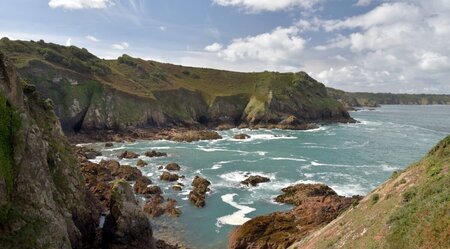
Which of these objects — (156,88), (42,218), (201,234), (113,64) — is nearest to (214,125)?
(156,88)

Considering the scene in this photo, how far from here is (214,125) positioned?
128500 mm

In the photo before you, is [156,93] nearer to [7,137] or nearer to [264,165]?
[264,165]

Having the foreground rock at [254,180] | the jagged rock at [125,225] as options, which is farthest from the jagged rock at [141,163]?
the jagged rock at [125,225]

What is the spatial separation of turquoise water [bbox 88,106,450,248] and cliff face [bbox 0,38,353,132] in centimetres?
1607

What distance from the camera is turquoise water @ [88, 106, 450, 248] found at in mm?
41781

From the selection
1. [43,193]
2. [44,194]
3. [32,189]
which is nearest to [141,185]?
[44,194]

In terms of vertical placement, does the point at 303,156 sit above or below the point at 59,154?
below

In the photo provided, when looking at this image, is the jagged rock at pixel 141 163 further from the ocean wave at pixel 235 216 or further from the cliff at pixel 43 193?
the cliff at pixel 43 193

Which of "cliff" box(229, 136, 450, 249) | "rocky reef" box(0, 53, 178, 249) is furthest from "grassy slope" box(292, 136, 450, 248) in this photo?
Result: "rocky reef" box(0, 53, 178, 249)

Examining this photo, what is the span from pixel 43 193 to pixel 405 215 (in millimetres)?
23173

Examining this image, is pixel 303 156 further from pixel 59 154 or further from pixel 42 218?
pixel 42 218

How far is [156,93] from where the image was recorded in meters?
127

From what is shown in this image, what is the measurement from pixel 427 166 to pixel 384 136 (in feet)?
300

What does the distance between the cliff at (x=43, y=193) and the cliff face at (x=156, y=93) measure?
2411 inches
